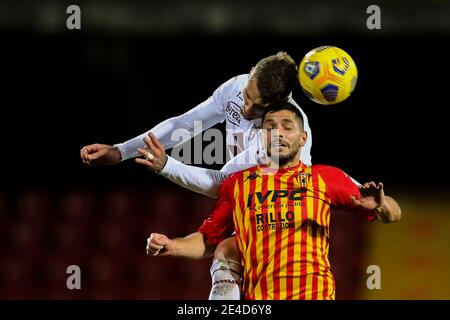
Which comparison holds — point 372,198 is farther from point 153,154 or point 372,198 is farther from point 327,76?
point 153,154

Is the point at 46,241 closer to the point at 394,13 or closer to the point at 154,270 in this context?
the point at 154,270

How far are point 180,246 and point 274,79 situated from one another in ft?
3.32

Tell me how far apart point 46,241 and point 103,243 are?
55cm

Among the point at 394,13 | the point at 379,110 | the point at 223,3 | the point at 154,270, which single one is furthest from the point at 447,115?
the point at 154,270

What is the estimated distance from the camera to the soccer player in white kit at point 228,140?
456cm

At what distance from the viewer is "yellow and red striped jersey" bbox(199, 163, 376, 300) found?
444 centimetres

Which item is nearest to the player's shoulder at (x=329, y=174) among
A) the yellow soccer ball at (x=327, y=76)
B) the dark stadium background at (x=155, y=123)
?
the yellow soccer ball at (x=327, y=76)

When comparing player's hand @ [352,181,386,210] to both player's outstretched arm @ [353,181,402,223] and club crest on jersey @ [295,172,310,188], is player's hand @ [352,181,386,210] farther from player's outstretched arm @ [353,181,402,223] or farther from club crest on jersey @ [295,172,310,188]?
club crest on jersey @ [295,172,310,188]

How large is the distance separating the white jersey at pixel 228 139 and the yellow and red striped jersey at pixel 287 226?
0.16 m

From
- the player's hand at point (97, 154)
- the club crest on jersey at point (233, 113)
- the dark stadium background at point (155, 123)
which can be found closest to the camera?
the player's hand at point (97, 154)

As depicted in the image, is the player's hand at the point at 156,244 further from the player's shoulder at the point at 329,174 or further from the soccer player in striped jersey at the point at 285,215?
the player's shoulder at the point at 329,174

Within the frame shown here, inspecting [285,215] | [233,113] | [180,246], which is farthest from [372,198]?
[233,113]

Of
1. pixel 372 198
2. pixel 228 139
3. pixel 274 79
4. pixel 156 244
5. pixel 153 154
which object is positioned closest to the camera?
pixel 156 244

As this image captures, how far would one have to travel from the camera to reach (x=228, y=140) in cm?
536
